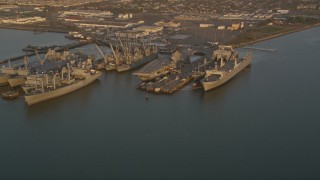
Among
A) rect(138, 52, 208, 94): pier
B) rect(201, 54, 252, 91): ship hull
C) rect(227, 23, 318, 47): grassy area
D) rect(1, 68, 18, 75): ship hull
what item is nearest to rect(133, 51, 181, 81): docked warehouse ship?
rect(138, 52, 208, 94): pier

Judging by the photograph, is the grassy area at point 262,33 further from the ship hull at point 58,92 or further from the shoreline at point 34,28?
the shoreline at point 34,28

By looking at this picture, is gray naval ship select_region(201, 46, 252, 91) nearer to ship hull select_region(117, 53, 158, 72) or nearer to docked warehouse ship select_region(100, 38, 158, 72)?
ship hull select_region(117, 53, 158, 72)

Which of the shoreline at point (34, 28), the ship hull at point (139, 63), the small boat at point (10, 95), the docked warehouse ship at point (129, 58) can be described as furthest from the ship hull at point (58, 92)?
the shoreline at point (34, 28)

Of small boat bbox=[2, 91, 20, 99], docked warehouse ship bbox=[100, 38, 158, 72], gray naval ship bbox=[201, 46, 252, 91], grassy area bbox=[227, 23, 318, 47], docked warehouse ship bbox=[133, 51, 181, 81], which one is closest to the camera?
small boat bbox=[2, 91, 20, 99]

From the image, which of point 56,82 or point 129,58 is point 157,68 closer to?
point 129,58

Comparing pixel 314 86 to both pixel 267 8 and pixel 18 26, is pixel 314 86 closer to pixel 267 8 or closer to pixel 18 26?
pixel 18 26

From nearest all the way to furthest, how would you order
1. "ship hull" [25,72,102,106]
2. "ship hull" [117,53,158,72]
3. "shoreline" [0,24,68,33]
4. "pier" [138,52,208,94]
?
1. "ship hull" [25,72,102,106]
2. "pier" [138,52,208,94]
3. "ship hull" [117,53,158,72]
4. "shoreline" [0,24,68,33]

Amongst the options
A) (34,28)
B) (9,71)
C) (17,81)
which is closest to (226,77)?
(17,81)

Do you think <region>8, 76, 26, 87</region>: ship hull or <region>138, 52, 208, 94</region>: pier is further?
<region>8, 76, 26, 87</region>: ship hull

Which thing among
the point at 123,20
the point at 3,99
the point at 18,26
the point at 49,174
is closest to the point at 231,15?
the point at 123,20
